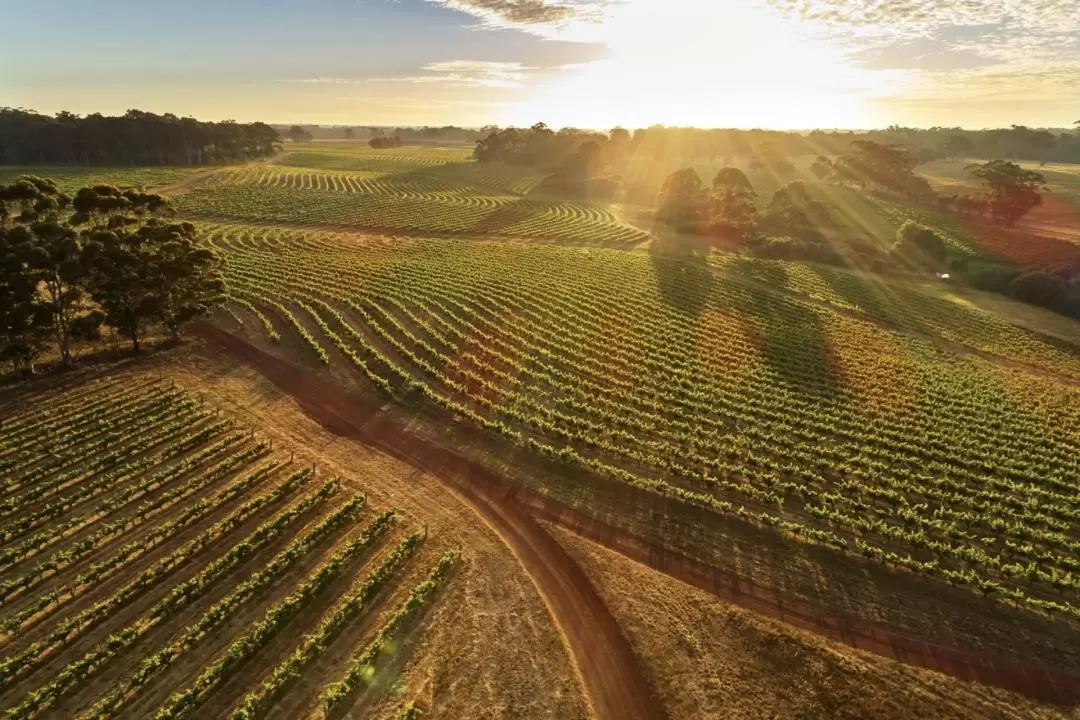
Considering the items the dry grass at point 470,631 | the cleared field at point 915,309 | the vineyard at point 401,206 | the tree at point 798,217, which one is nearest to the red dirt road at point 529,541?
the dry grass at point 470,631

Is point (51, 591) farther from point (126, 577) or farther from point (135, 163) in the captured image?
point (135, 163)

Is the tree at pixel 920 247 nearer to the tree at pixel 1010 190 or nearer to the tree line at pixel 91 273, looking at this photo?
the tree at pixel 1010 190

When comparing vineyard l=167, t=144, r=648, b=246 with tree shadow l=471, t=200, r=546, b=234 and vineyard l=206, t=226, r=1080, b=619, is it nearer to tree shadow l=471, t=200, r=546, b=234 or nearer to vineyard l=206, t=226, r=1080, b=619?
tree shadow l=471, t=200, r=546, b=234

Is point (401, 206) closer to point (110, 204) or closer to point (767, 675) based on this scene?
point (110, 204)

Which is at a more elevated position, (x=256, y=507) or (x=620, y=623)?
(x=256, y=507)

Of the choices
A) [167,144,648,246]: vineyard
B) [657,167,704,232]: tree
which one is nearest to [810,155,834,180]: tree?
[657,167,704,232]: tree

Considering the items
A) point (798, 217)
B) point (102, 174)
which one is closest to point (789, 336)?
point (798, 217)

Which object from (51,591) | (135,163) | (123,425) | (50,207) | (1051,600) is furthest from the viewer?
(135,163)

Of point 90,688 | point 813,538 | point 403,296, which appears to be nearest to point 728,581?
point 813,538

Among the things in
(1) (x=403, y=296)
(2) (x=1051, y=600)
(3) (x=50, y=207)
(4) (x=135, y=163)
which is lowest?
(2) (x=1051, y=600)
